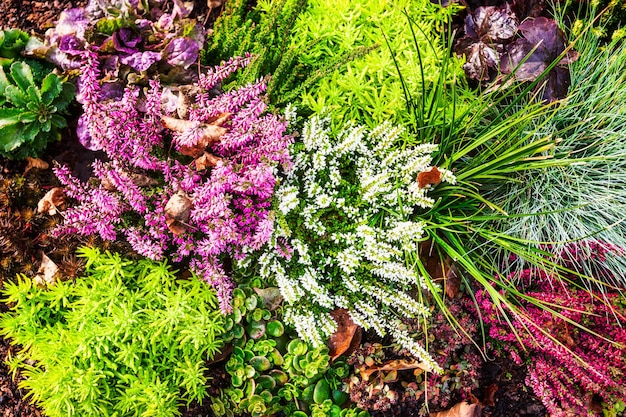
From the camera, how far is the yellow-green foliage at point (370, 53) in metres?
2.76

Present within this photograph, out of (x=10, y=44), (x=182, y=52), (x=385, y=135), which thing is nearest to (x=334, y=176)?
(x=385, y=135)

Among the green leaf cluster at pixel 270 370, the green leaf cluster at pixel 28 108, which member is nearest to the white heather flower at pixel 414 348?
the green leaf cluster at pixel 270 370

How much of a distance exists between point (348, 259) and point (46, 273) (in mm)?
1585

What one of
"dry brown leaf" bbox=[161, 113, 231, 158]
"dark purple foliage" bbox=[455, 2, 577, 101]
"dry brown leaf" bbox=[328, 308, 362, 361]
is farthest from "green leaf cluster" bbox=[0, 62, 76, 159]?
"dark purple foliage" bbox=[455, 2, 577, 101]

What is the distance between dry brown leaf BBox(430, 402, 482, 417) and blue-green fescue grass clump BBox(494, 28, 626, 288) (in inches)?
33.9

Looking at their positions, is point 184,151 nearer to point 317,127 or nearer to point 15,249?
point 317,127

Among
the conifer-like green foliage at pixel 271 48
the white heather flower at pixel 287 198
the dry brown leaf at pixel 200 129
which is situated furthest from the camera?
the conifer-like green foliage at pixel 271 48

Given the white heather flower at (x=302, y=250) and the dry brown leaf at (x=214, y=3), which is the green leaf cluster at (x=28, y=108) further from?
the white heather flower at (x=302, y=250)

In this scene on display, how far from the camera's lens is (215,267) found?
2.50 metres

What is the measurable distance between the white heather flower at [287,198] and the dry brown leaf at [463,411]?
1.51 meters

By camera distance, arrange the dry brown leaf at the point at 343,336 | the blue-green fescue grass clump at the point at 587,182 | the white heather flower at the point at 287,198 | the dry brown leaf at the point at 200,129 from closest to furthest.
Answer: the dry brown leaf at the point at 200,129
the white heather flower at the point at 287,198
the dry brown leaf at the point at 343,336
the blue-green fescue grass clump at the point at 587,182

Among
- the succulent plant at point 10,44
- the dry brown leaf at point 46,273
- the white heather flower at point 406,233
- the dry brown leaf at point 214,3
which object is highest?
the dry brown leaf at point 214,3

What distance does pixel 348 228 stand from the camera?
268 centimetres

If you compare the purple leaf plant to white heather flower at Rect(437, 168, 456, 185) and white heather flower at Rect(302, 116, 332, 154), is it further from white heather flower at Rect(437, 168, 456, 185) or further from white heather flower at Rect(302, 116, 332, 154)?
white heather flower at Rect(437, 168, 456, 185)
